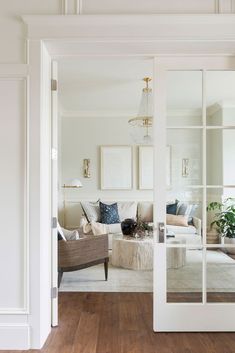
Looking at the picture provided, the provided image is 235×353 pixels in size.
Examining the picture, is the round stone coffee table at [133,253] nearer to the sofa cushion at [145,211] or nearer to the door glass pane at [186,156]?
the sofa cushion at [145,211]

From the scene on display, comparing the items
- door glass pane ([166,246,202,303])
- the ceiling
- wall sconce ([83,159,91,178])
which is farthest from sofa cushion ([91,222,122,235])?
door glass pane ([166,246,202,303])

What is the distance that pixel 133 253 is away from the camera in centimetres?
452

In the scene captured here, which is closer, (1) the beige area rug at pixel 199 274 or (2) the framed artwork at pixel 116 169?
(1) the beige area rug at pixel 199 274

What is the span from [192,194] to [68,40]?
1.63m

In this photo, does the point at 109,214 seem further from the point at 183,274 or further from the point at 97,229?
the point at 183,274

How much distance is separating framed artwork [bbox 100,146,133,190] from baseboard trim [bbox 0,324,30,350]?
4.48 metres

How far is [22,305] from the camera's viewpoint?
2.38m

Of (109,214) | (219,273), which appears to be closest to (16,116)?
(219,273)

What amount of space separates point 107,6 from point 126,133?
4402mm

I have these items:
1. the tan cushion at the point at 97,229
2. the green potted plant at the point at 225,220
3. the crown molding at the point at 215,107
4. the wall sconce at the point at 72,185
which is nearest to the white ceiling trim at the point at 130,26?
the crown molding at the point at 215,107

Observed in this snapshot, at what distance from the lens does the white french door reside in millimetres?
2566

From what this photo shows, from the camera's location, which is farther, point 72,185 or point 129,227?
point 72,185

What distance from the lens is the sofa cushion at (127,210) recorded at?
6383 mm

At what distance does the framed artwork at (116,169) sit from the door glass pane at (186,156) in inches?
162
